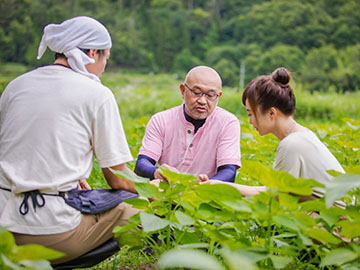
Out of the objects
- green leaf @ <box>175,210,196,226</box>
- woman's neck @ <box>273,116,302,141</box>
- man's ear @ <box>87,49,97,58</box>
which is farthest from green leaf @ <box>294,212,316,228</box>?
man's ear @ <box>87,49,97,58</box>

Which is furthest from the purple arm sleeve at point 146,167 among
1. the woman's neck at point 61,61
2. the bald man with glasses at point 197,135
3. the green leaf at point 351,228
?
the green leaf at point 351,228

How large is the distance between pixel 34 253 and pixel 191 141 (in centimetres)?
153

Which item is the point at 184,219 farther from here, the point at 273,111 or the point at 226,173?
the point at 226,173

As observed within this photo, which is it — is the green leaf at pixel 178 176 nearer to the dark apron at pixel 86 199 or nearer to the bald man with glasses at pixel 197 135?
the dark apron at pixel 86 199

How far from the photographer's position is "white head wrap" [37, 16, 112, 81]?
1763 millimetres

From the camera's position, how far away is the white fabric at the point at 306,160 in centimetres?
182

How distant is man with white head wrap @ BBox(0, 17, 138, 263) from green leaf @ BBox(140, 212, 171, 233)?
0.32 metres

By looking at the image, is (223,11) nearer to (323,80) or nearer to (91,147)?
(323,80)

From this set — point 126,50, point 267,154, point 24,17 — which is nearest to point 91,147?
point 267,154

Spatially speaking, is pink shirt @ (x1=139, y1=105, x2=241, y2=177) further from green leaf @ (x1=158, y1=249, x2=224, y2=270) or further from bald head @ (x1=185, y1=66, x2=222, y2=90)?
green leaf @ (x1=158, y1=249, x2=224, y2=270)

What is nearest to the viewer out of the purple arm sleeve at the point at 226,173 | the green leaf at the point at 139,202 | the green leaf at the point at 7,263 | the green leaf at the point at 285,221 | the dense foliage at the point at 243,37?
the green leaf at the point at 7,263

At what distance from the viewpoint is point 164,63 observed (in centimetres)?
3338

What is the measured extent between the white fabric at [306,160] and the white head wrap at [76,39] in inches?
32.9

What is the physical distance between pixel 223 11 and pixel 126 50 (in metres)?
13.3
